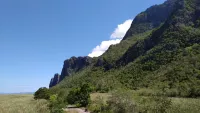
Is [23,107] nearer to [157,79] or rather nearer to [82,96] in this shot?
[82,96]

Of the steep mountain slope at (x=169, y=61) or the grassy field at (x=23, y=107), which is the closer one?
the grassy field at (x=23, y=107)

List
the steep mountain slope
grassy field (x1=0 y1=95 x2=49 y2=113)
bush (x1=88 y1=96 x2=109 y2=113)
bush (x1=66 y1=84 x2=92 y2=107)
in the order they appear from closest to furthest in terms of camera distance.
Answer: grassy field (x1=0 y1=95 x2=49 y2=113)
bush (x1=88 y1=96 x2=109 y2=113)
bush (x1=66 y1=84 x2=92 y2=107)
the steep mountain slope

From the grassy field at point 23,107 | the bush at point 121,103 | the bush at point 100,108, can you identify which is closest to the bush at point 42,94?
the bush at point 100,108

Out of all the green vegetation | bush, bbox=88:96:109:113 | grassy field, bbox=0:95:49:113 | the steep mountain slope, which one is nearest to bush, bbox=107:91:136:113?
the green vegetation

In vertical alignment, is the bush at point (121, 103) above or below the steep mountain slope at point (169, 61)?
below

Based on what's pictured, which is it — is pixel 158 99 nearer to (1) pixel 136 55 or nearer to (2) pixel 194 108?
Result: (2) pixel 194 108

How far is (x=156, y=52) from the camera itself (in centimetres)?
16350

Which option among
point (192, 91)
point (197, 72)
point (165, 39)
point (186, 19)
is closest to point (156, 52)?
point (165, 39)

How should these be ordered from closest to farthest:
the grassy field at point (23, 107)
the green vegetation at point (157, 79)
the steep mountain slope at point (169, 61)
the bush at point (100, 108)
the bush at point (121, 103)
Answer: the grassy field at point (23, 107) < the bush at point (121, 103) < the green vegetation at point (157, 79) < the bush at point (100, 108) < the steep mountain slope at point (169, 61)

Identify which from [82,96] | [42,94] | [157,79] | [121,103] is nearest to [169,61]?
[157,79]

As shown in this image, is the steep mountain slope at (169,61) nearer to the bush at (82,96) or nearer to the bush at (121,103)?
the bush at (82,96)

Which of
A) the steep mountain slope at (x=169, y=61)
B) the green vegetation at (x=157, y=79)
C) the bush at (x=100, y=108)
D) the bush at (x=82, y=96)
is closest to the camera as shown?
the green vegetation at (x=157, y=79)

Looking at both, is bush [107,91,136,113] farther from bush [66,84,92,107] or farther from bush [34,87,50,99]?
bush [34,87,50,99]

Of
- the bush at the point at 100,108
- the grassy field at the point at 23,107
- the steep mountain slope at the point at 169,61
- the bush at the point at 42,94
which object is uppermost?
the steep mountain slope at the point at 169,61
